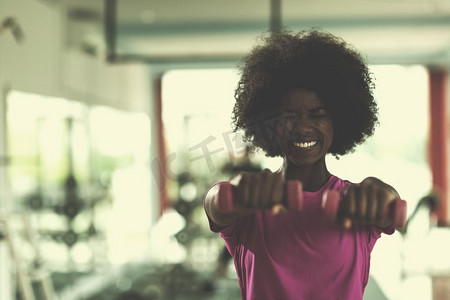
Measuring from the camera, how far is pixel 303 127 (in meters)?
1.00

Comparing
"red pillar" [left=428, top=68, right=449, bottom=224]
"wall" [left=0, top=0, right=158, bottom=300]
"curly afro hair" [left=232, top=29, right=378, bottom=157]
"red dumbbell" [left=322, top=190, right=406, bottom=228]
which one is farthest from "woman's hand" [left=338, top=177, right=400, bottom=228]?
"red pillar" [left=428, top=68, right=449, bottom=224]

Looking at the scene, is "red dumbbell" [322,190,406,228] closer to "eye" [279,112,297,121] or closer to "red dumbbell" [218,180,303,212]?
"red dumbbell" [218,180,303,212]

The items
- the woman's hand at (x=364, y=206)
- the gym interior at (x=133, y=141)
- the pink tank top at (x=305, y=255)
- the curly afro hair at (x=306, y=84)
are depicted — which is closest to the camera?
the woman's hand at (x=364, y=206)

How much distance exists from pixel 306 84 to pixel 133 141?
6175 mm

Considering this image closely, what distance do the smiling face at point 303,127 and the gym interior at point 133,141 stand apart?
1.89 m

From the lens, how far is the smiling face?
1.01 metres

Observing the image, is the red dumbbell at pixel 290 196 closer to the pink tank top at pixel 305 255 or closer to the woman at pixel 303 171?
the woman at pixel 303 171

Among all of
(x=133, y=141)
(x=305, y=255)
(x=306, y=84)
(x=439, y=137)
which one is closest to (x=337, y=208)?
(x=305, y=255)

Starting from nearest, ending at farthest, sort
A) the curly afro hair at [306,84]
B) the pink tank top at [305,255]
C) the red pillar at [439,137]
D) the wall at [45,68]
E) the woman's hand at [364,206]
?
the woman's hand at [364,206]
the pink tank top at [305,255]
the curly afro hair at [306,84]
the wall at [45,68]
the red pillar at [439,137]

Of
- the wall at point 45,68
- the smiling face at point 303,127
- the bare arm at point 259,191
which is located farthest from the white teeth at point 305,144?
the wall at point 45,68

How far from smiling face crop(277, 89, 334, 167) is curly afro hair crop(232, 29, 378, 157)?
38 millimetres

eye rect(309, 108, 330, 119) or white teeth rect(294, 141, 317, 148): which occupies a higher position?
eye rect(309, 108, 330, 119)

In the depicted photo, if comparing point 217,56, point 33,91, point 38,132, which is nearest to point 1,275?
point 38,132

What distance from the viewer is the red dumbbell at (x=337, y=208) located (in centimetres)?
77
